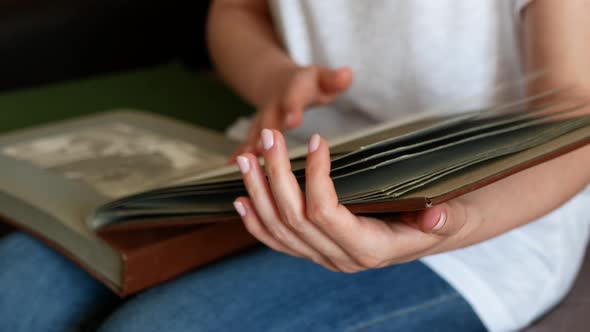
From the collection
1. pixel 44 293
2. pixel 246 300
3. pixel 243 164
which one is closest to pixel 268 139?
pixel 243 164

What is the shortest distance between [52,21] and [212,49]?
0.61 metres

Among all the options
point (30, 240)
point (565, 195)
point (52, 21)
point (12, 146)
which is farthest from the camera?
point (52, 21)

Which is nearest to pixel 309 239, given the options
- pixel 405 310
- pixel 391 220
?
pixel 391 220

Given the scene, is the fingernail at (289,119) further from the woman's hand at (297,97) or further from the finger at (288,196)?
the finger at (288,196)

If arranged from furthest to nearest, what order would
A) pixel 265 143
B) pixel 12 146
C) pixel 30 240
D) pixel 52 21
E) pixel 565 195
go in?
1. pixel 52 21
2. pixel 12 146
3. pixel 30 240
4. pixel 565 195
5. pixel 265 143

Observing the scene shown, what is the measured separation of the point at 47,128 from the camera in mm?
837

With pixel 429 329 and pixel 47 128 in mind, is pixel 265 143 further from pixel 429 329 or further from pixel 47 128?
pixel 47 128

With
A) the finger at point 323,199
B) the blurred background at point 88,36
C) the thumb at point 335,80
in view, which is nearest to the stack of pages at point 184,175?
the finger at point 323,199

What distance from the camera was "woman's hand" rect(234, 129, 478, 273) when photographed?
1.19 feet

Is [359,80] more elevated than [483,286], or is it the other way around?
[359,80]

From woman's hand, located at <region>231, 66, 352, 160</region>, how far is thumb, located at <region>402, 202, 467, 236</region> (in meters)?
0.24

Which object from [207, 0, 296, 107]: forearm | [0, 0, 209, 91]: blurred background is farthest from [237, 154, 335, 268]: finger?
[0, 0, 209, 91]: blurred background

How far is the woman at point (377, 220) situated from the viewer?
0.41 m

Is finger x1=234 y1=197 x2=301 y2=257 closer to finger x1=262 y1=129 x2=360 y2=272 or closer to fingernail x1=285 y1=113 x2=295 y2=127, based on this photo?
finger x1=262 y1=129 x2=360 y2=272
